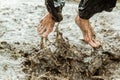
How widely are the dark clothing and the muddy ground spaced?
1.01 ft

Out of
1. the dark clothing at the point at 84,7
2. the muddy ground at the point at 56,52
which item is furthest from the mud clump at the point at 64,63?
the dark clothing at the point at 84,7

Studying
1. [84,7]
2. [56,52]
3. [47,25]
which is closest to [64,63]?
[56,52]

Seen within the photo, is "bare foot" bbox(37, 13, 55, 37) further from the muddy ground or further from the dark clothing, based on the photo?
the muddy ground

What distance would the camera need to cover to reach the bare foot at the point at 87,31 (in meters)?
4.46

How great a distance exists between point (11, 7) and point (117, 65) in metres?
2.09

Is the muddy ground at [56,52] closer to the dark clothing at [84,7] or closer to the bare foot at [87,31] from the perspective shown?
the bare foot at [87,31]

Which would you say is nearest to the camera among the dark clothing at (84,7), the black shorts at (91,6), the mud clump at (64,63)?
the mud clump at (64,63)

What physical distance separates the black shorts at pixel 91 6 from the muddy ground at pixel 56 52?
0.38 meters

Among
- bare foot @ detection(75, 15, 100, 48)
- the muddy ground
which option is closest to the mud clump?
the muddy ground

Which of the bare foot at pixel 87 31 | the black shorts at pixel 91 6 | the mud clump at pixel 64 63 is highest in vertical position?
the black shorts at pixel 91 6

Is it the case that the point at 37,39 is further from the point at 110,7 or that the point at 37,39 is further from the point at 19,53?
the point at 110,7

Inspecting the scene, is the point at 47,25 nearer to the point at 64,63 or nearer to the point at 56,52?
the point at 56,52

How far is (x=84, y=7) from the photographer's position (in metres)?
4.38

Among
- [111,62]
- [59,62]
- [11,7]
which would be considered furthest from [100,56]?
[11,7]
